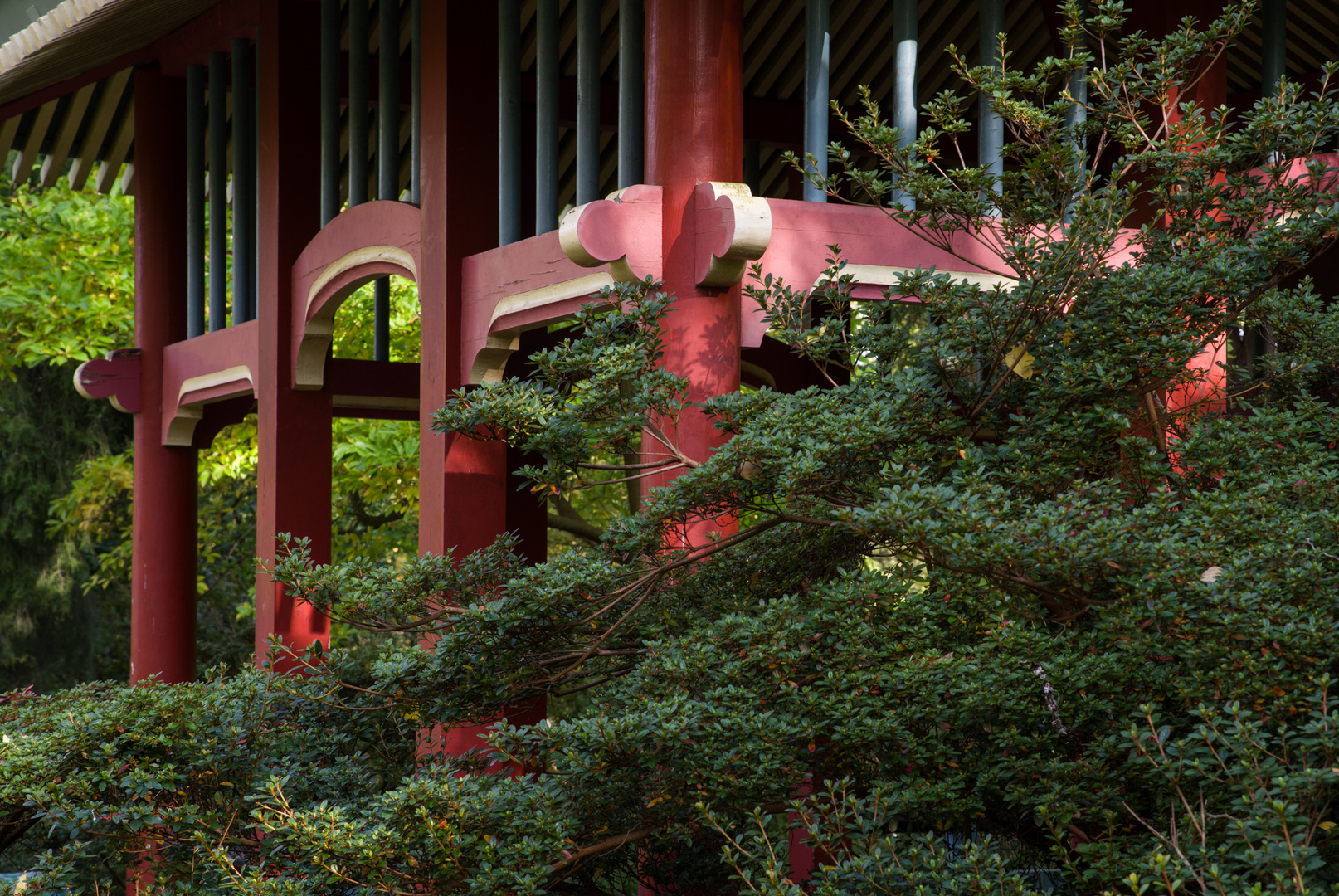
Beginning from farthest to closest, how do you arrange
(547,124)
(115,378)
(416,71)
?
(115,378)
(416,71)
(547,124)

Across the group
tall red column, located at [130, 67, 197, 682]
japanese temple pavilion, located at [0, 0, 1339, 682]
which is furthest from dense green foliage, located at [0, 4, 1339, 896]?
tall red column, located at [130, 67, 197, 682]

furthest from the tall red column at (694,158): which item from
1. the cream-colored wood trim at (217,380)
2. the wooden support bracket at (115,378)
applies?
the wooden support bracket at (115,378)

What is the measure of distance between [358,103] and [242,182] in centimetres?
150

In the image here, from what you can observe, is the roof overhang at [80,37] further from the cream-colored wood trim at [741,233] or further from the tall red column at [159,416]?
the cream-colored wood trim at [741,233]

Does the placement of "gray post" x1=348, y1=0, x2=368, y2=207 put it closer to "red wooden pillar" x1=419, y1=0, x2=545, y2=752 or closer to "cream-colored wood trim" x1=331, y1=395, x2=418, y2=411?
"red wooden pillar" x1=419, y1=0, x2=545, y2=752

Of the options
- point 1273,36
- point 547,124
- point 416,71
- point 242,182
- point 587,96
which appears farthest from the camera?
point 242,182

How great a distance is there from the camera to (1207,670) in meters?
2.85

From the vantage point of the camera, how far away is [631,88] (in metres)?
4.83

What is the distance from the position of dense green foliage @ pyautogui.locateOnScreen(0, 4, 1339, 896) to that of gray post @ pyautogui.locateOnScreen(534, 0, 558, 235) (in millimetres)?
1367

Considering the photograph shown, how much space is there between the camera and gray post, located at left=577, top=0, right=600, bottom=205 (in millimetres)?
4934

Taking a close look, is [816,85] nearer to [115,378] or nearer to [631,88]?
[631,88]

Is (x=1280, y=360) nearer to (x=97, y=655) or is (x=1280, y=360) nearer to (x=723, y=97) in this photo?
(x=723, y=97)

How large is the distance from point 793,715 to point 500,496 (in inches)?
111

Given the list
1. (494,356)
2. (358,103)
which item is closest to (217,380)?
(358,103)
